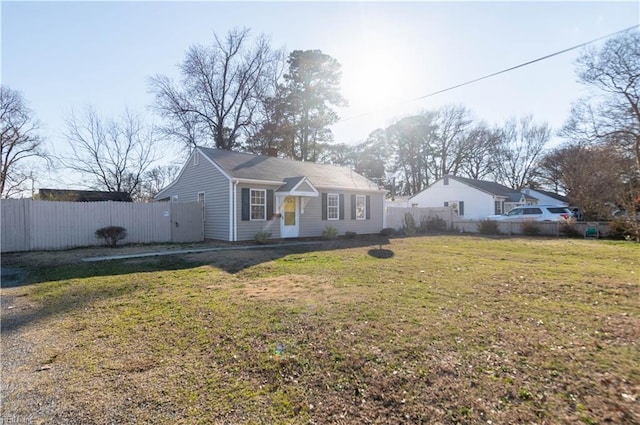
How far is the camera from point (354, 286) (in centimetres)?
622

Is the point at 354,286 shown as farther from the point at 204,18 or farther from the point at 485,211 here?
the point at 485,211

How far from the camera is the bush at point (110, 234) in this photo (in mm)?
12559

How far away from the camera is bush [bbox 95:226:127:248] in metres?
12.6

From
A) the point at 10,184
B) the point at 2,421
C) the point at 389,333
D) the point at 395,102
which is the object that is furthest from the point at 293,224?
the point at 10,184

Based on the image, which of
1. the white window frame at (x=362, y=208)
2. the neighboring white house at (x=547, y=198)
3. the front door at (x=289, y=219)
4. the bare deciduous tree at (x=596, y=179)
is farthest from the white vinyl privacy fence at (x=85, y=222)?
the neighboring white house at (x=547, y=198)

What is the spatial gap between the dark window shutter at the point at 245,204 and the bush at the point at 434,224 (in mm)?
12909

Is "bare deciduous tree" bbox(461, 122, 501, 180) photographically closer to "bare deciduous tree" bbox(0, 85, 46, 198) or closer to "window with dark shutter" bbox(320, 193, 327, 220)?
"window with dark shutter" bbox(320, 193, 327, 220)

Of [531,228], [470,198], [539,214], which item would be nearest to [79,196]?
[531,228]

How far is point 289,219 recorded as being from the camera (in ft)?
51.4

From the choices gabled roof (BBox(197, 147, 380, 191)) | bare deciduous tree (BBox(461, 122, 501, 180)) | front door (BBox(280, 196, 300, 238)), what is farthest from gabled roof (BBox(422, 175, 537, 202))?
front door (BBox(280, 196, 300, 238))

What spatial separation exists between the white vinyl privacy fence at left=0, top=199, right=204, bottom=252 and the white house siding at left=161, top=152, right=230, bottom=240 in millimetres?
589

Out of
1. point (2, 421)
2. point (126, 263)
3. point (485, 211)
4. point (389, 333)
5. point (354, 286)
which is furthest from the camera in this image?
point (485, 211)

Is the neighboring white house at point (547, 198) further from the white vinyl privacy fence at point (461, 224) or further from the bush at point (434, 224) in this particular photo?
the bush at point (434, 224)

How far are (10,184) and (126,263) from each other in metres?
26.7
